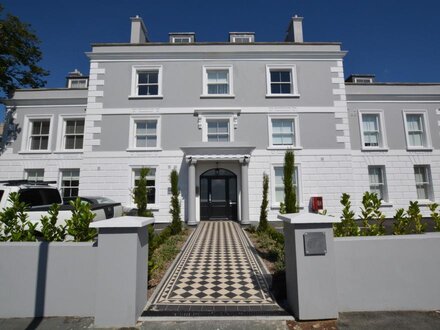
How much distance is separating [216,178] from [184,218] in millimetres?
2963

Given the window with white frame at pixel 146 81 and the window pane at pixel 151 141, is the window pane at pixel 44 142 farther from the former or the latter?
the window pane at pixel 151 141

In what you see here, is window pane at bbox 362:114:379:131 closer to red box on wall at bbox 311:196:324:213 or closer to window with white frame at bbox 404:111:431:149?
window with white frame at bbox 404:111:431:149

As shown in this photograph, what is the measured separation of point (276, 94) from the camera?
47.9 ft

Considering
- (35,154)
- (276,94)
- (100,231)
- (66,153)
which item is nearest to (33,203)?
(100,231)

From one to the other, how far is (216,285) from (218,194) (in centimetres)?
921

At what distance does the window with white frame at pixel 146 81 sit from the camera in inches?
579

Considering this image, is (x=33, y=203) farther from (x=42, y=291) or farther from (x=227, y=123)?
(x=227, y=123)

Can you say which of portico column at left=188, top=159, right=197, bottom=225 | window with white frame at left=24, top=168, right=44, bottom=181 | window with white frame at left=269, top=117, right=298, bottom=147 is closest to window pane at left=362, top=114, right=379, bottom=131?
window with white frame at left=269, top=117, right=298, bottom=147

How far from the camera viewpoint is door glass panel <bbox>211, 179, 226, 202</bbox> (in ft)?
47.0

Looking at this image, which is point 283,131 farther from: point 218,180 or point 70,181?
point 70,181

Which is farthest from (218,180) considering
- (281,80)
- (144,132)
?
(281,80)

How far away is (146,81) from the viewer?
15070 millimetres

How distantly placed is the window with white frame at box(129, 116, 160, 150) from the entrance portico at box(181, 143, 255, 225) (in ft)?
7.55

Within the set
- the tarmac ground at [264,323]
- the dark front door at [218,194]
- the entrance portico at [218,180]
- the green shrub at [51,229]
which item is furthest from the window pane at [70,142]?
the tarmac ground at [264,323]
